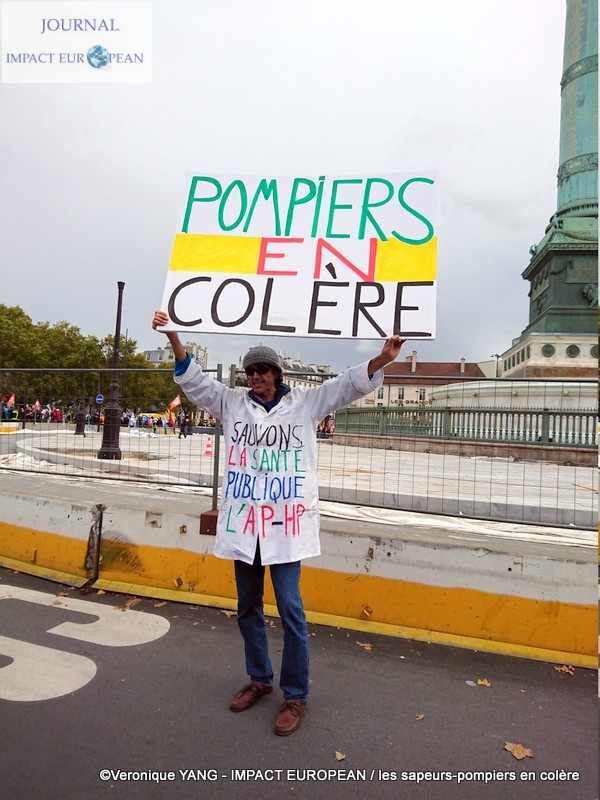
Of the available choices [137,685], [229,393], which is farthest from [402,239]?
[137,685]

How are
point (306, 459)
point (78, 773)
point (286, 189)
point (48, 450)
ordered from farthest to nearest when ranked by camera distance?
point (48, 450) < point (286, 189) < point (306, 459) < point (78, 773)

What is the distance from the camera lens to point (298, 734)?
255cm

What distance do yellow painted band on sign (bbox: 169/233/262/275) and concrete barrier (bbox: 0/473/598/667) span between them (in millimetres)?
2024

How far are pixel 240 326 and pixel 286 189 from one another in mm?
1143

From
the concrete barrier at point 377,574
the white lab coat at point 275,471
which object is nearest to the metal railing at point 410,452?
the white lab coat at point 275,471

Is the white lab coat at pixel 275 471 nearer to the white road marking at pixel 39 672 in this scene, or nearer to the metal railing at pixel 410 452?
the metal railing at pixel 410 452

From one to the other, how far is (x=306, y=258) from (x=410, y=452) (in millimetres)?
15127

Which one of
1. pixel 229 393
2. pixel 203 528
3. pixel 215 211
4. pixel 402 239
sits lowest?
pixel 203 528

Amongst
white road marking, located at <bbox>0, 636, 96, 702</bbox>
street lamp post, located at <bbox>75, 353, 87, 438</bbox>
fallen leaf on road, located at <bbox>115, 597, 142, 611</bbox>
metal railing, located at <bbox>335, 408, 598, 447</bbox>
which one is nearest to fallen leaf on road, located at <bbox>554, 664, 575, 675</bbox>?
white road marking, located at <bbox>0, 636, 96, 702</bbox>

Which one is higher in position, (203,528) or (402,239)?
(402,239)

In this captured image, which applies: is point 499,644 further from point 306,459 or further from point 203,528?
point 203,528

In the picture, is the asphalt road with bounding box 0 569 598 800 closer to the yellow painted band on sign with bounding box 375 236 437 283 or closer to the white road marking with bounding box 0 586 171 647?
the white road marking with bounding box 0 586 171 647

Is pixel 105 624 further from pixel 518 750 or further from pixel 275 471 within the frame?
pixel 518 750

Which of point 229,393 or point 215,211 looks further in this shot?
point 215,211
